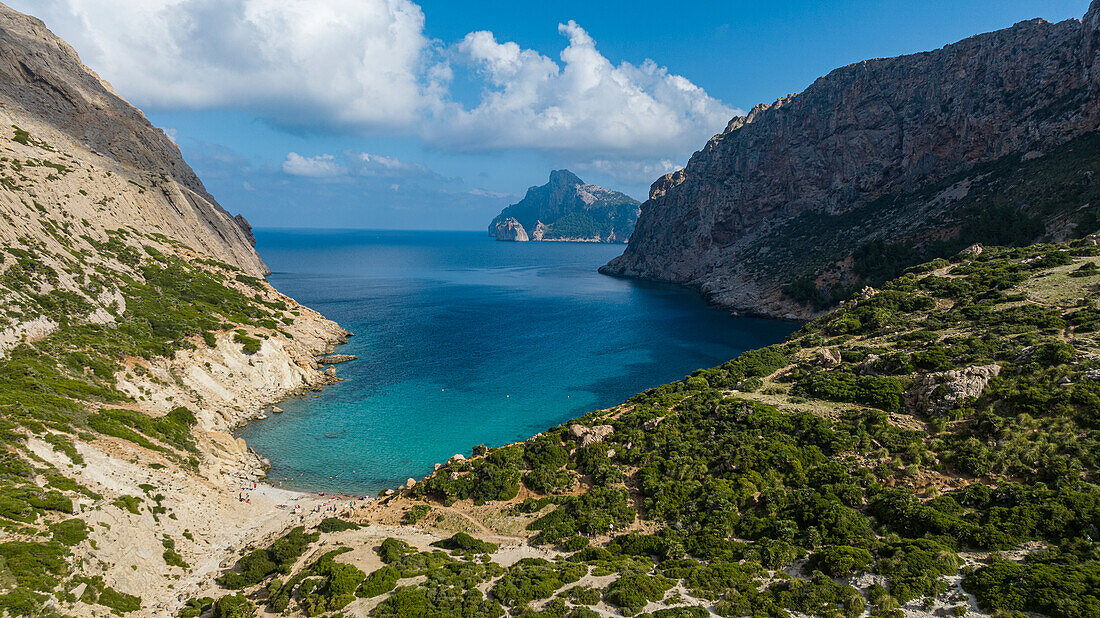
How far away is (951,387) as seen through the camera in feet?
99.2

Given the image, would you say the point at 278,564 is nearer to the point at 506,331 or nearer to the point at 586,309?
the point at 506,331

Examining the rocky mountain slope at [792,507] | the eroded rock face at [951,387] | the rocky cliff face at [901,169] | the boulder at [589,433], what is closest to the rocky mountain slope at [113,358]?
the rocky mountain slope at [792,507]

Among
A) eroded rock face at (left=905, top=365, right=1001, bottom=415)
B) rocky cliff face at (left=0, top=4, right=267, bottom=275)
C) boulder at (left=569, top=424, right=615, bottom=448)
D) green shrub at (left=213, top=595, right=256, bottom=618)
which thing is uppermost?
rocky cliff face at (left=0, top=4, right=267, bottom=275)

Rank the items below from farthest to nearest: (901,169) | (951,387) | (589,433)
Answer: (901,169), (589,433), (951,387)

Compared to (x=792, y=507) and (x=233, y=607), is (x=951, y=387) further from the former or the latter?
(x=233, y=607)

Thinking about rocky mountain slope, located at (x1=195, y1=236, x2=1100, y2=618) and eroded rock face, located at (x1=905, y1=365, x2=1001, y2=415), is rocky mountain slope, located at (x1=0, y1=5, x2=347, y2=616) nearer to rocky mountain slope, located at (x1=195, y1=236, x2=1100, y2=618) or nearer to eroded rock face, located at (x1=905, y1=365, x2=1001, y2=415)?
rocky mountain slope, located at (x1=195, y1=236, x2=1100, y2=618)

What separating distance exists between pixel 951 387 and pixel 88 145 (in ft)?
418

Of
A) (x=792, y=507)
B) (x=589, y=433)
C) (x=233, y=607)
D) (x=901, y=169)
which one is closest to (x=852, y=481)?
(x=792, y=507)

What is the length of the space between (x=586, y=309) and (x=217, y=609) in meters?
108

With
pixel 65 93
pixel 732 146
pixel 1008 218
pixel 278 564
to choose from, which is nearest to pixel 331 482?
pixel 278 564

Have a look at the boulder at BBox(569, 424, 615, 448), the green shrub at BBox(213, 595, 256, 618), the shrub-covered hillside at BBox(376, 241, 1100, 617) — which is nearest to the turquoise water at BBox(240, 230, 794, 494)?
the shrub-covered hillside at BBox(376, 241, 1100, 617)

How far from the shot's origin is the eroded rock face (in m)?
29.8

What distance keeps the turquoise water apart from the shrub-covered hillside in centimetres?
1556

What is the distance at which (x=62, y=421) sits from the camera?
34594 mm
